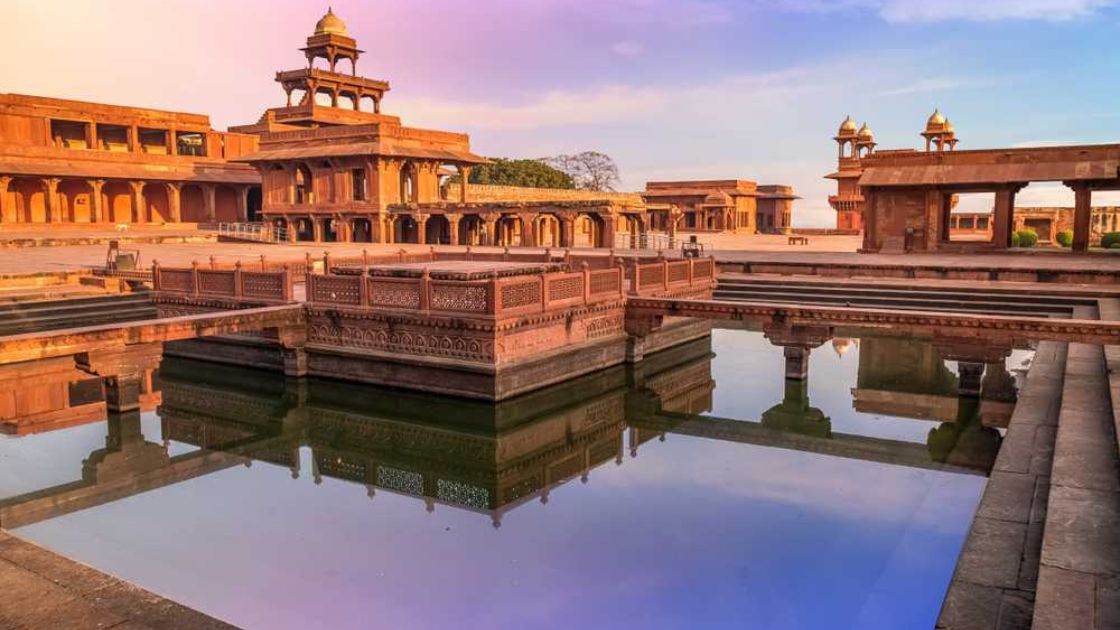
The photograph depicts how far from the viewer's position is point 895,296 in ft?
68.1

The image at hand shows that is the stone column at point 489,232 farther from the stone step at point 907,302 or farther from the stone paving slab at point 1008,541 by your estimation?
the stone paving slab at point 1008,541

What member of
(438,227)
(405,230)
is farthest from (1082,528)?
(438,227)

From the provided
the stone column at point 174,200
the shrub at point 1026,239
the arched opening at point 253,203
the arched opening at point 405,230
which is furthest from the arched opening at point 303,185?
the shrub at point 1026,239

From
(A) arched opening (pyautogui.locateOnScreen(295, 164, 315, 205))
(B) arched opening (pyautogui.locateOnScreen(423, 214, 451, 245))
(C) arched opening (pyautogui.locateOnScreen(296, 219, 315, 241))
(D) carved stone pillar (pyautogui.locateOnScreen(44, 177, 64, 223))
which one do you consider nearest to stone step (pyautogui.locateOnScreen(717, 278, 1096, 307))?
(B) arched opening (pyautogui.locateOnScreen(423, 214, 451, 245))

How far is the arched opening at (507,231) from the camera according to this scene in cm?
4581

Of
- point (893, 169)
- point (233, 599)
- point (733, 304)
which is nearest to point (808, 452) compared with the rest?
point (733, 304)

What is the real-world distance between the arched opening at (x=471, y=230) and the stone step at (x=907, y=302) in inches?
892

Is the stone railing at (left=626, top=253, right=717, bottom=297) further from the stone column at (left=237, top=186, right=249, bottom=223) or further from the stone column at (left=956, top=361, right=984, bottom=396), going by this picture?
the stone column at (left=237, top=186, right=249, bottom=223)

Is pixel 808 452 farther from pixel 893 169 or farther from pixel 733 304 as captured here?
pixel 893 169

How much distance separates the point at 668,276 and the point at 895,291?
6353 mm

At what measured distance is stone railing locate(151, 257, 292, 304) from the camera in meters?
16.1

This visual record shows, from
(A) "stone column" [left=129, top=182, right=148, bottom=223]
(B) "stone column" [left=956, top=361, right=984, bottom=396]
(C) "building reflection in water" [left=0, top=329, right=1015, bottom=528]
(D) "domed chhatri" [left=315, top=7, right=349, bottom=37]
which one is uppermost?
(D) "domed chhatri" [left=315, top=7, right=349, bottom=37]

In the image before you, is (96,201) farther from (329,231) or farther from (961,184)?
(961,184)

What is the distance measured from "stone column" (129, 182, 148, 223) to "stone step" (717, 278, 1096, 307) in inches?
1340
